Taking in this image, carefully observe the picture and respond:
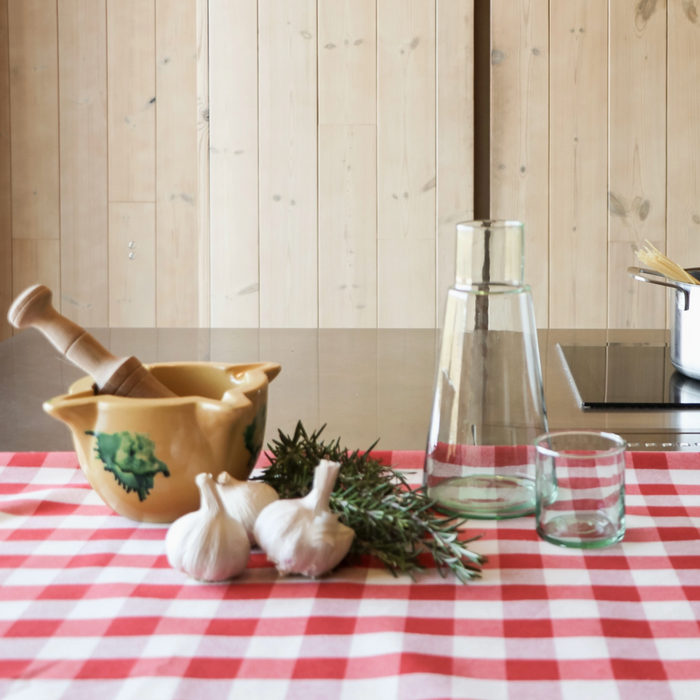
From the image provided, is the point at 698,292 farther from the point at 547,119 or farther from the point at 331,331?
the point at 547,119

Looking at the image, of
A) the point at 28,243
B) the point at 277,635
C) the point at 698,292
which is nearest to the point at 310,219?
the point at 28,243

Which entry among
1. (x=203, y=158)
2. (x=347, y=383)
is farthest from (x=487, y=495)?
(x=203, y=158)

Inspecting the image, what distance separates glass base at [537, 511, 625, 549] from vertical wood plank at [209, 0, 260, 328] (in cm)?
185

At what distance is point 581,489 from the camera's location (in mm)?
622

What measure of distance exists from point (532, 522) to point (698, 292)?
1.74 feet

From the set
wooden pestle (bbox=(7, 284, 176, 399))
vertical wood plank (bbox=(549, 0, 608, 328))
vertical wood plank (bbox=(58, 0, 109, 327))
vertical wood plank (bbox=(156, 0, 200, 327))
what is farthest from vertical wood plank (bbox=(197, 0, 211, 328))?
wooden pestle (bbox=(7, 284, 176, 399))

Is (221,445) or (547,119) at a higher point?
(547,119)

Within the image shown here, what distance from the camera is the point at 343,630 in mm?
523

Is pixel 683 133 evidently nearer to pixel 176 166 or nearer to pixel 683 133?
pixel 683 133

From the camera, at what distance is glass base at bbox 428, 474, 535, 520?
26.4 inches

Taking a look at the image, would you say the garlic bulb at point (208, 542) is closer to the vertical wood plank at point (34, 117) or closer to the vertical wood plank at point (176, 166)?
the vertical wood plank at point (176, 166)

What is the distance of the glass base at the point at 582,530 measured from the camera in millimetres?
626

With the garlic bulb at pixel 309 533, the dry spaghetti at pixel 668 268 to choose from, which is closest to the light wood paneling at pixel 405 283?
the dry spaghetti at pixel 668 268

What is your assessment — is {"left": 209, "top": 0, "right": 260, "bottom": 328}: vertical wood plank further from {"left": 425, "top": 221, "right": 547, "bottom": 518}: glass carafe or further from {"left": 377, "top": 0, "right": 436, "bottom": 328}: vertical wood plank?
{"left": 425, "top": 221, "right": 547, "bottom": 518}: glass carafe
